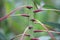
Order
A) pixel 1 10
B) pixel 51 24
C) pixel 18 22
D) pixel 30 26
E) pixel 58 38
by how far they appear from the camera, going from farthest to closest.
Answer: pixel 1 10 → pixel 18 22 → pixel 58 38 → pixel 51 24 → pixel 30 26

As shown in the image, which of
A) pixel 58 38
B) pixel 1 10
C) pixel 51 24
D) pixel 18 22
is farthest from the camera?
pixel 1 10

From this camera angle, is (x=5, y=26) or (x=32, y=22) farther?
(x=5, y=26)

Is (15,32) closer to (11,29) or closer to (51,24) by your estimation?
(11,29)

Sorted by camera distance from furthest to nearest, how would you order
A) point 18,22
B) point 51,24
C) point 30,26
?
point 18,22
point 51,24
point 30,26

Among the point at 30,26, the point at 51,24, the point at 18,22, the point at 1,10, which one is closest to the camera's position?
the point at 30,26

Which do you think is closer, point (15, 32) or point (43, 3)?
point (43, 3)

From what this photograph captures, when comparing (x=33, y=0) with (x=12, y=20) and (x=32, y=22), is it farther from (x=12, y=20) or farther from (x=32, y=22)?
(x=12, y=20)

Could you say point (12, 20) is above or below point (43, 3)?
below

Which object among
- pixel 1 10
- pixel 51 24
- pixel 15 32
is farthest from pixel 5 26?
pixel 51 24

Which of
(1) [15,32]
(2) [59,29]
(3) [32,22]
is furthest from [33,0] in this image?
(1) [15,32]
